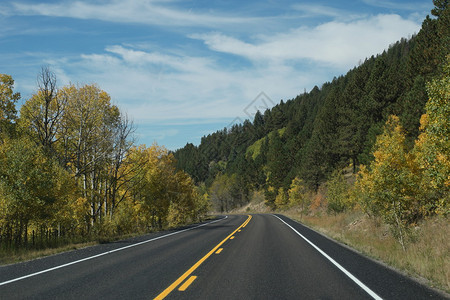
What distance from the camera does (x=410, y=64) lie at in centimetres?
3675

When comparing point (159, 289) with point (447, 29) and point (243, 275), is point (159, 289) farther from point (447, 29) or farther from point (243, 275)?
point (447, 29)

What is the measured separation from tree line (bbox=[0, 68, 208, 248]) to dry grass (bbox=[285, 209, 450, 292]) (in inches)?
530

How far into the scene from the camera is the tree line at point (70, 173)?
1294cm

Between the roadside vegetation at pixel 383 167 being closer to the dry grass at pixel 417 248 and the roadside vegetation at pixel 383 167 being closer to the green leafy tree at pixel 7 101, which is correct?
the dry grass at pixel 417 248

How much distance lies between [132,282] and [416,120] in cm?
3126

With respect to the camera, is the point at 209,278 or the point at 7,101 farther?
the point at 7,101

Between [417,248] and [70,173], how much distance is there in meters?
22.2

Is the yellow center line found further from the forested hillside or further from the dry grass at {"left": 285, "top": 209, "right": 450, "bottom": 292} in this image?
the forested hillside

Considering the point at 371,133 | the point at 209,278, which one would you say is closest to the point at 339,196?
the point at 371,133

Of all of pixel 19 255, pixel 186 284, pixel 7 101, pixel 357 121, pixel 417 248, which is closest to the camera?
pixel 186 284

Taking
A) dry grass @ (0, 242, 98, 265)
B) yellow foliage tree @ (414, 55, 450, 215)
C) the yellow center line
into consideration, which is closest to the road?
the yellow center line

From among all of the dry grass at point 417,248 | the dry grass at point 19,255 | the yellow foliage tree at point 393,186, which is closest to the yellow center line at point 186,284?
the dry grass at point 417,248

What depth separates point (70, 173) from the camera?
2288 centimetres

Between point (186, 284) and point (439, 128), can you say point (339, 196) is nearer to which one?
point (439, 128)
